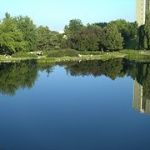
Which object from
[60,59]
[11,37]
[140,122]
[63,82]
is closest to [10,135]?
[140,122]

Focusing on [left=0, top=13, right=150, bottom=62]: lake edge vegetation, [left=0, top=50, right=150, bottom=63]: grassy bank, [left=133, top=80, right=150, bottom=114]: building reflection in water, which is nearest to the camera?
[left=133, top=80, right=150, bottom=114]: building reflection in water

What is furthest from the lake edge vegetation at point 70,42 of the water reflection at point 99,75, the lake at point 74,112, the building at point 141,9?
the lake at point 74,112

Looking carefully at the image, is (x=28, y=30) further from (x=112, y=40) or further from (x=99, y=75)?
(x=99, y=75)

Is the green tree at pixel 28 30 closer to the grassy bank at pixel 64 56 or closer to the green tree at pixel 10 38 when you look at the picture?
the green tree at pixel 10 38

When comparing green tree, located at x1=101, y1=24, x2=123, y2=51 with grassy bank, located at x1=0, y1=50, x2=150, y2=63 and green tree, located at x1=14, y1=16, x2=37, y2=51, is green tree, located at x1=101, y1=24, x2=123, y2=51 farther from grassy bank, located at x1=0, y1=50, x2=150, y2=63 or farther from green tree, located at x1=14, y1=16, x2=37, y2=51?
green tree, located at x1=14, y1=16, x2=37, y2=51

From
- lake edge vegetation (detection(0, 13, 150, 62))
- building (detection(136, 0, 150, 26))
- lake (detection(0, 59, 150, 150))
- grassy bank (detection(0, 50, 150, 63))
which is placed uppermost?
building (detection(136, 0, 150, 26))

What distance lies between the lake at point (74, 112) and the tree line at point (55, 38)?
787 inches

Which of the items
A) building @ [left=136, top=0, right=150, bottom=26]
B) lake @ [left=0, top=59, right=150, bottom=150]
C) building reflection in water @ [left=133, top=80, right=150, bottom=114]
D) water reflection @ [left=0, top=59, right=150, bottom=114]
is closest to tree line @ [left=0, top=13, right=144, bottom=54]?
building @ [left=136, top=0, right=150, bottom=26]

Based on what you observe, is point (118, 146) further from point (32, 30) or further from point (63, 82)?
point (32, 30)

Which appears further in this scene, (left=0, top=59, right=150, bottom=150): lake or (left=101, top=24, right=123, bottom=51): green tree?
(left=101, top=24, right=123, bottom=51): green tree

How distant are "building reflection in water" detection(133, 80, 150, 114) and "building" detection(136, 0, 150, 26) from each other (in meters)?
48.8

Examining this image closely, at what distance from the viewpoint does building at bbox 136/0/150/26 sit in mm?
70438

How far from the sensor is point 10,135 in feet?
41.4

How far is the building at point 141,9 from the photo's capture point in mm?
70438
